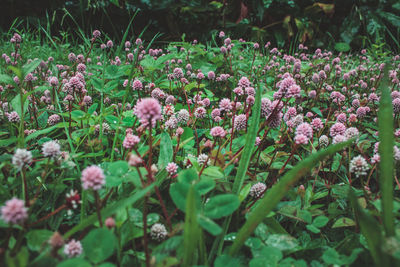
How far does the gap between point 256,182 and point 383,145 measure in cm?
40

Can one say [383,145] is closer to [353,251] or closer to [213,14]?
[353,251]

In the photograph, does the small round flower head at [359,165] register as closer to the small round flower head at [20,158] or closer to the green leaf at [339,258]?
the green leaf at [339,258]

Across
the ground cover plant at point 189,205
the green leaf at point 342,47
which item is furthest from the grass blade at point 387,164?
the green leaf at point 342,47

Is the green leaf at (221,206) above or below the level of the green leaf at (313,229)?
above

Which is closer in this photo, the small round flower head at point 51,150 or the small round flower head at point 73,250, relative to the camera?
the small round flower head at point 73,250

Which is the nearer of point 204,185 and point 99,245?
point 99,245

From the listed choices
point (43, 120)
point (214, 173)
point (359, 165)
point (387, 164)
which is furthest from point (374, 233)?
point (43, 120)

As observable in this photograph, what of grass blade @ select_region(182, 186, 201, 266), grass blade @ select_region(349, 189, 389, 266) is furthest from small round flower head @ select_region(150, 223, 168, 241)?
grass blade @ select_region(349, 189, 389, 266)

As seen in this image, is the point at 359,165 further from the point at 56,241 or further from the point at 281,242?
the point at 56,241

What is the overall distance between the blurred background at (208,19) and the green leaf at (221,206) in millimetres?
4682

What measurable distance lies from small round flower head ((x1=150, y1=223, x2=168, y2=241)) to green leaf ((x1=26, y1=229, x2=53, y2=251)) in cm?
25

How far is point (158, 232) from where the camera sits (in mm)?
758

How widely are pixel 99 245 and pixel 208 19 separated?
5298mm

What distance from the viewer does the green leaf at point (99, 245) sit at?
589mm
